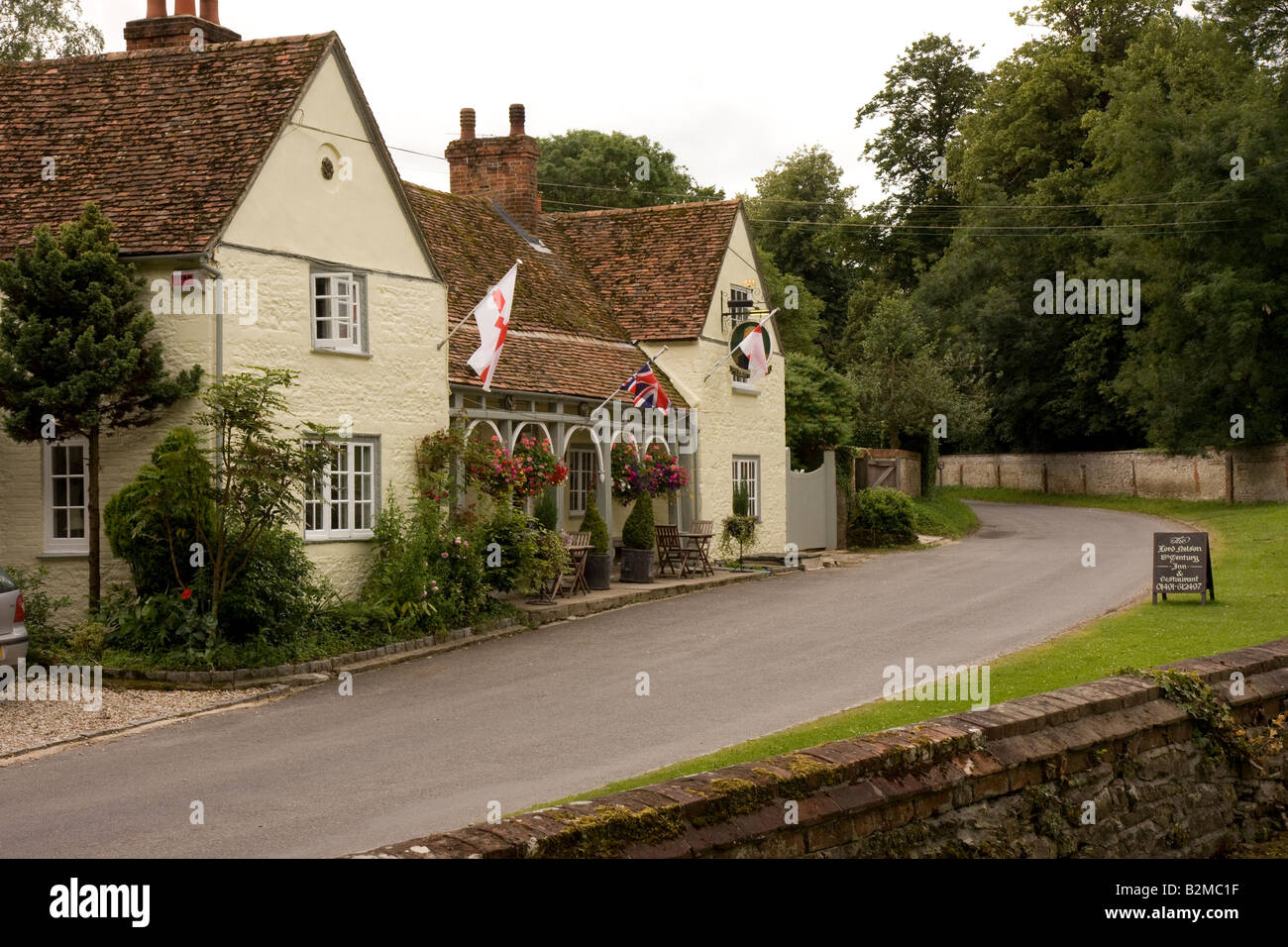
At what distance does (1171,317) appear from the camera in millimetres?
44656

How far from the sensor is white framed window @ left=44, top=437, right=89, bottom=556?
1708 cm

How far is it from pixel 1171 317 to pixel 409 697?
3662cm

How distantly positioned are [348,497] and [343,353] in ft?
6.43

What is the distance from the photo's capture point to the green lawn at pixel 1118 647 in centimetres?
1060

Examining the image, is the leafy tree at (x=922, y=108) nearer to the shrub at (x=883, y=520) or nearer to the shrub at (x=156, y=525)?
the shrub at (x=883, y=520)

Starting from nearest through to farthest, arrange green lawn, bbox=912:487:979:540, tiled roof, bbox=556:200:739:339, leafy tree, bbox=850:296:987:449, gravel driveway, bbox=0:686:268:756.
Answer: gravel driveway, bbox=0:686:268:756, tiled roof, bbox=556:200:739:339, green lawn, bbox=912:487:979:540, leafy tree, bbox=850:296:987:449

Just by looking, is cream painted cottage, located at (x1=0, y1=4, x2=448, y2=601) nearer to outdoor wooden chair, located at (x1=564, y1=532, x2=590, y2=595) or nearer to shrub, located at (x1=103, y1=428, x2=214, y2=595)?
shrub, located at (x1=103, y1=428, x2=214, y2=595)

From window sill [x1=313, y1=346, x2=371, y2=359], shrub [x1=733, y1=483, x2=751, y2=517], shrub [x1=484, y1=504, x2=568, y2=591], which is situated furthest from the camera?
shrub [x1=733, y1=483, x2=751, y2=517]

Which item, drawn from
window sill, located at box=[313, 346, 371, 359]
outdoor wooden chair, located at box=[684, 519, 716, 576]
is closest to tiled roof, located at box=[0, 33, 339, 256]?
window sill, located at box=[313, 346, 371, 359]

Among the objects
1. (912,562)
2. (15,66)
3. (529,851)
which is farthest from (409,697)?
(912,562)

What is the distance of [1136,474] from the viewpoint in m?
52.1

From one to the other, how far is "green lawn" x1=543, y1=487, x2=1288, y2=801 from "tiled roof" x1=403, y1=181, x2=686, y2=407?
10.3m

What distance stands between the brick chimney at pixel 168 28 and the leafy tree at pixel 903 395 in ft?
82.0
